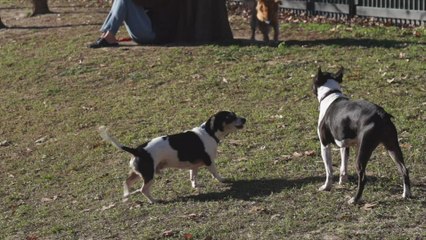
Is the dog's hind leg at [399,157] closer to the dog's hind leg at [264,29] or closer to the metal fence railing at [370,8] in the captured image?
the dog's hind leg at [264,29]

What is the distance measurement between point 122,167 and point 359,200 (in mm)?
3413

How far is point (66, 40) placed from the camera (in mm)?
18562

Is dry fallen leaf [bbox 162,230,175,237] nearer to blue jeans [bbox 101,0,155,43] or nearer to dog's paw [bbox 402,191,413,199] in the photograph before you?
dog's paw [bbox 402,191,413,199]

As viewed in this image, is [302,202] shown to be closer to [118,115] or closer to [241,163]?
[241,163]

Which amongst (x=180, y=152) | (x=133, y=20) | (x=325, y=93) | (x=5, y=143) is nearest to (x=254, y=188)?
(x=180, y=152)

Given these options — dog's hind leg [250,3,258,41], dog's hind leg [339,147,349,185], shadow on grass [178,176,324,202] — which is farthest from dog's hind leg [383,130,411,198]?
dog's hind leg [250,3,258,41]

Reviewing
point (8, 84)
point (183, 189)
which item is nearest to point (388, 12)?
point (8, 84)

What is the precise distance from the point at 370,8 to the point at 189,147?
11205 mm

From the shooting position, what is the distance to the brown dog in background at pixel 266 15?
1620 cm

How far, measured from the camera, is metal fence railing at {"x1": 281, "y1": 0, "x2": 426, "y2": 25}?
62.0 feet

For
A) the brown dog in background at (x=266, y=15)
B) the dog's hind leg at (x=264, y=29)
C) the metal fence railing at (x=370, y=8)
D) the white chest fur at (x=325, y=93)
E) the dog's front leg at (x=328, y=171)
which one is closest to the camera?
the dog's front leg at (x=328, y=171)

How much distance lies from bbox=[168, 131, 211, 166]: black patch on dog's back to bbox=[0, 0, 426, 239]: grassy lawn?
31 centimetres

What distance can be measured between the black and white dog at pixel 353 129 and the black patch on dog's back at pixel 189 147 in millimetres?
1215

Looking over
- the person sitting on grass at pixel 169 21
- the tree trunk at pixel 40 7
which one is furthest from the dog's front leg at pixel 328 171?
the tree trunk at pixel 40 7
